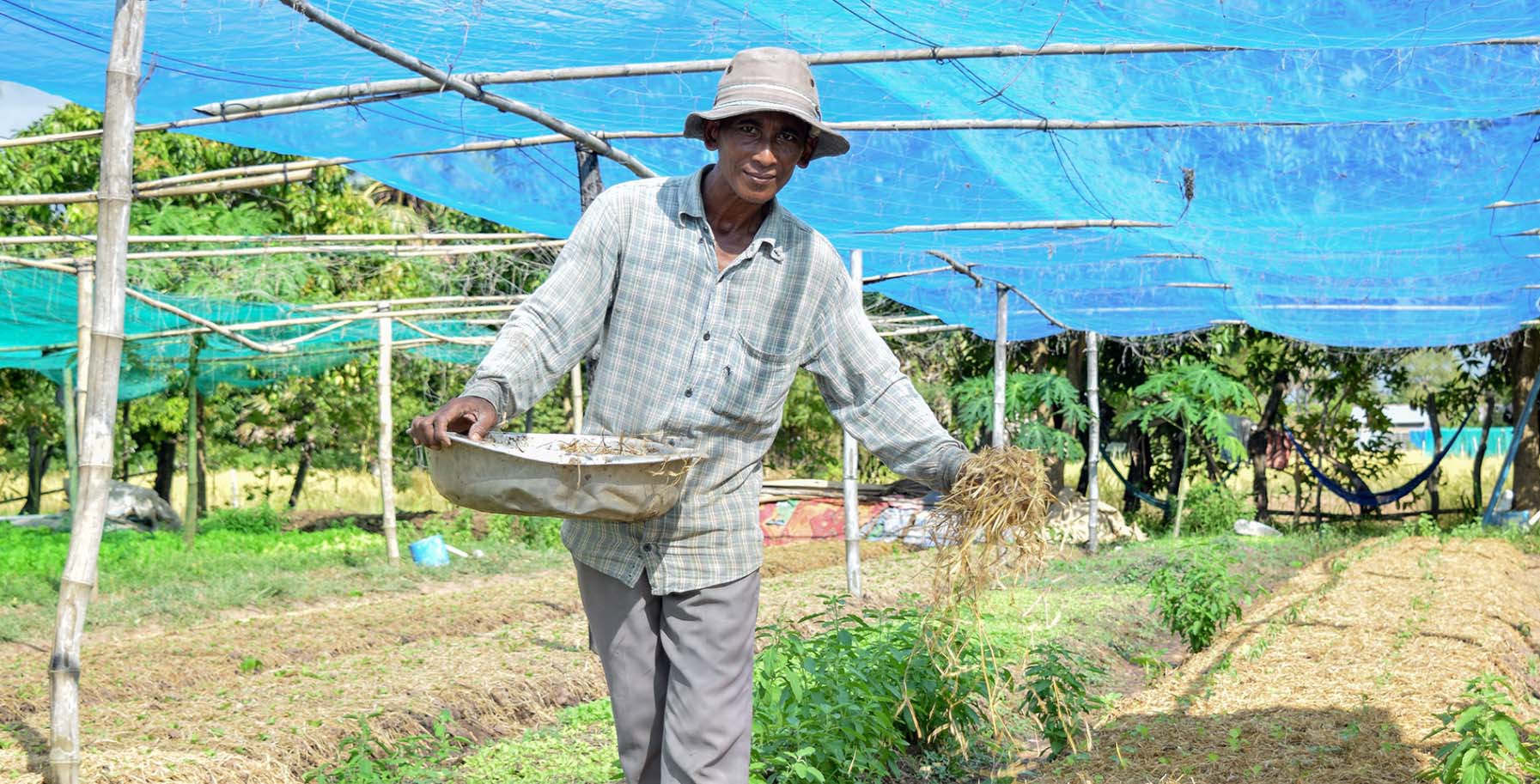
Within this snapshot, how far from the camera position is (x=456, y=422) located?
2.39 m

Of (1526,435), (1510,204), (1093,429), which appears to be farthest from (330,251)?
(1526,435)

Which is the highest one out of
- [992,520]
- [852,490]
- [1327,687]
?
[992,520]

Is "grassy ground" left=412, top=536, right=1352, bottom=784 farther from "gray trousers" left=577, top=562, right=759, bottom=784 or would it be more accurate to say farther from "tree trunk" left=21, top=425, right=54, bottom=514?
"tree trunk" left=21, top=425, right=54, bottom=514

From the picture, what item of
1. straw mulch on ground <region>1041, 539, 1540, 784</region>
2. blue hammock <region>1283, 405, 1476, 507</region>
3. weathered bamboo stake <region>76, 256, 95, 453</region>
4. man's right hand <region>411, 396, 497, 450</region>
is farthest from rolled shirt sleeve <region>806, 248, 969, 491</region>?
blue hammock <region>1283, 405, 1476, 507</region>

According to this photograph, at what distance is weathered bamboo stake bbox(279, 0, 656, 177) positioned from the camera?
4.86 meters

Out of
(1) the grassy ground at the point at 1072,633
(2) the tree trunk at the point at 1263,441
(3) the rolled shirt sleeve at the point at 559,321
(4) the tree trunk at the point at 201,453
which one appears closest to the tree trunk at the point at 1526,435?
(1) the grassy ground at the point at 1072,633

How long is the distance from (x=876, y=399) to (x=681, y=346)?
1.58 feet

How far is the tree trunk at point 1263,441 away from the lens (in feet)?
62.0

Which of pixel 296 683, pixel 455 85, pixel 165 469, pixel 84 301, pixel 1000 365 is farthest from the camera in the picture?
pixel 165 469

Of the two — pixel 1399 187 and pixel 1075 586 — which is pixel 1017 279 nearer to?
pixel 1075 586

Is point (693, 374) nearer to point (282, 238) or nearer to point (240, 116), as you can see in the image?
point (240, 116)

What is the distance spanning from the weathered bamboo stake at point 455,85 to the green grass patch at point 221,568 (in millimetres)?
4932

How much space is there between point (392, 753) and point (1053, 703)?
2.67m

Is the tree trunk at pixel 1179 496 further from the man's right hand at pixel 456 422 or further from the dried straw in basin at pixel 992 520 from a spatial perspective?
the man's right hand at pixel 456 422
